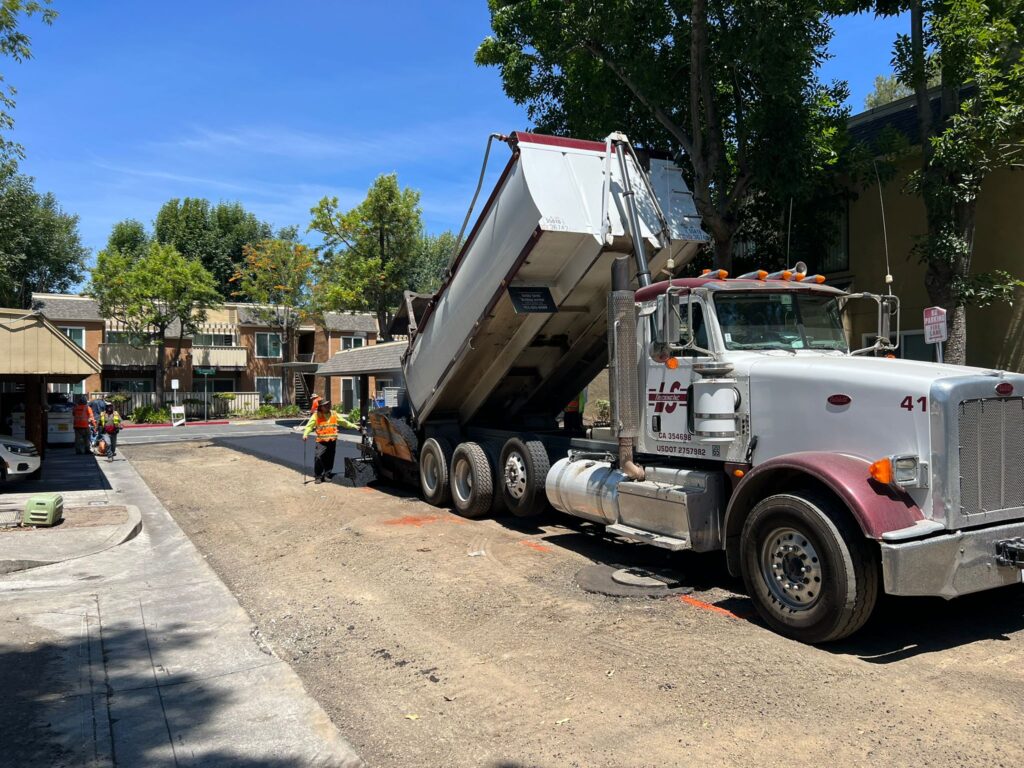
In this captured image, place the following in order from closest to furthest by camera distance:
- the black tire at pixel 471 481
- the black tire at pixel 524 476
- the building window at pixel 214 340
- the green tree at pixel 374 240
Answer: the black tire at pixel 524 476 < the black tire at pixel 471 481 < the green tree at pixel 374 240 < the building window at pixel 214 340

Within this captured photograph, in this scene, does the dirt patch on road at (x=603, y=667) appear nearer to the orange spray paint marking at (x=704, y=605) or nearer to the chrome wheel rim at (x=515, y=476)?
the orange spray paint marking at (x=704, y=605)

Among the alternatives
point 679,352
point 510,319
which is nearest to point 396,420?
point 510,319

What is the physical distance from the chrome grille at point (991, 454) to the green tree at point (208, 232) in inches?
2059

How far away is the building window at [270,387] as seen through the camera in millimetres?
49062

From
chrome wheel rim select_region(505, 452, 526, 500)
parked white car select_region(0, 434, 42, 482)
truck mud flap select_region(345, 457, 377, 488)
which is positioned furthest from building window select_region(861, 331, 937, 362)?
parked white car select_region(0, 434, 42, 482)

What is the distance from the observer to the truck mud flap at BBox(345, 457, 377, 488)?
45.1ft

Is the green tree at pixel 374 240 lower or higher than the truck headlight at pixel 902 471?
higher

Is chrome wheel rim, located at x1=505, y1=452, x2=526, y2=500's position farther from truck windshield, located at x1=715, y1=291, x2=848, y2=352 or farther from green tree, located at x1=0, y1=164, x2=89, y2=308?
green tree, located at x1=0, y1=164, x2=89, y2=308

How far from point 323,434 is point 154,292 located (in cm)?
3098

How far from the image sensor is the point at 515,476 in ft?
31.3

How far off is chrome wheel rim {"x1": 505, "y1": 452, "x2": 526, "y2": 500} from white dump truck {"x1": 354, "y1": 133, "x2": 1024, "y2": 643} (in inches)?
1.7

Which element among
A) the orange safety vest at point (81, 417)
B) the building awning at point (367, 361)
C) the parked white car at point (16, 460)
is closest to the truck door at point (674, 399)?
the parked white car at point (16, 460)

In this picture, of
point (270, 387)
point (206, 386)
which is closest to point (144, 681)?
point (206, 386)

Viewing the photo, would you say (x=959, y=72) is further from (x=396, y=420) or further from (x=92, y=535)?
(x=92, y=535)
